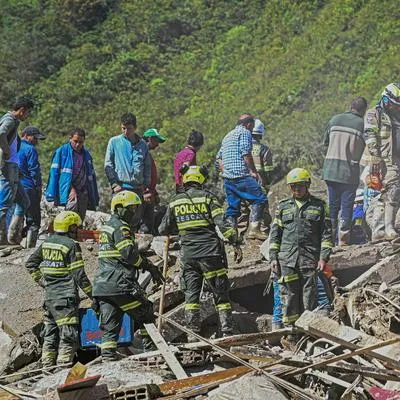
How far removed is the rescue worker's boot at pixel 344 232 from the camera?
42.5 ft

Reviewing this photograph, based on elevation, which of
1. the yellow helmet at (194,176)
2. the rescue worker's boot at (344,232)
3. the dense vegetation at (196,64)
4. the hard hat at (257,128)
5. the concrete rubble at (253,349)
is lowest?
the concrete rubble at (253,349)

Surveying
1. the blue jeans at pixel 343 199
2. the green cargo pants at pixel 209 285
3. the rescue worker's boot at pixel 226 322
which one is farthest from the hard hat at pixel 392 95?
the rescue worker's boot at pixel 226 322

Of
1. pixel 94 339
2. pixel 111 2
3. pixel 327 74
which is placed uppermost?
pixel 111 2

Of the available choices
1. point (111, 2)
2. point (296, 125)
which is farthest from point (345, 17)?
point (111, 2)

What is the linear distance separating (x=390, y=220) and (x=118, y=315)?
4.35m

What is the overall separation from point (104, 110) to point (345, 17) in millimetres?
6660

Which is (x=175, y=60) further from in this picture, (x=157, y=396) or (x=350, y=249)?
(x=157, y=396)

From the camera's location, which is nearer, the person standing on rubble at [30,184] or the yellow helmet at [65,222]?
the yellow helmet at [65,222]

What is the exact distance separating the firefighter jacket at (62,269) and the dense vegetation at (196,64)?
322 inches

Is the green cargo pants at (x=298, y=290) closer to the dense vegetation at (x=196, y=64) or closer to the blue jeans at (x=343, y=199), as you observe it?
the blue jeans at (x=343, y=199)

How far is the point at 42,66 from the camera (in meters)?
27.4

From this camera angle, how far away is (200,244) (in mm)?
10641

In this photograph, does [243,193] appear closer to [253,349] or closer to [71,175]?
[71,175]

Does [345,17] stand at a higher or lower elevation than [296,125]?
higher
